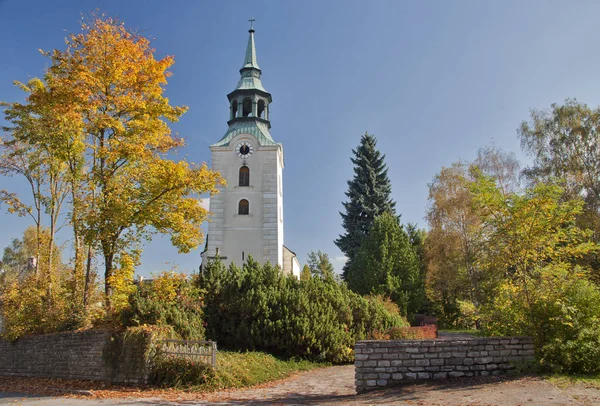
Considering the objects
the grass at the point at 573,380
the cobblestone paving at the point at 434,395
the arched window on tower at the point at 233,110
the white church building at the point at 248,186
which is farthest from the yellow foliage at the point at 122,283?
the arched window on tower at the point at 233,110

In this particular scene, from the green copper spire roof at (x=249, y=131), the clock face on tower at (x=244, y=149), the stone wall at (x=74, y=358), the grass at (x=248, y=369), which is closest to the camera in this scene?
the grass at (x=248, y=369)

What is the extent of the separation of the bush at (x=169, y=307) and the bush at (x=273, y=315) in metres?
1.13

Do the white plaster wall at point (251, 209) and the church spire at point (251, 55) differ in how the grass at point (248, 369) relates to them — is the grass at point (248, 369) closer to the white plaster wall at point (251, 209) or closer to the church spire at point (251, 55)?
the white plaster wall at point (251, 209)

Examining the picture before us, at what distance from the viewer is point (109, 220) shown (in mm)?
14664

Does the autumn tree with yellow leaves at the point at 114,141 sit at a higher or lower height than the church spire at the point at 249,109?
lower

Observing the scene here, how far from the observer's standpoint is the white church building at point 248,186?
92.2 ft

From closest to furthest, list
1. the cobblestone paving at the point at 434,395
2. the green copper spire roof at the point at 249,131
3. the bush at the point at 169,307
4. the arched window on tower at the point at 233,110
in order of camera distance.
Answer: the cobblestone paving at the point at 434,395
the bush at the point at 169,307
the green copper spire roof at the point at 249,131
the arched window on tower at the point at 233,110

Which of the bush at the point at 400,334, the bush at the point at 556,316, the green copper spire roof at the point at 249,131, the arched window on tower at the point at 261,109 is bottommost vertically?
the bush at the point at 400,334

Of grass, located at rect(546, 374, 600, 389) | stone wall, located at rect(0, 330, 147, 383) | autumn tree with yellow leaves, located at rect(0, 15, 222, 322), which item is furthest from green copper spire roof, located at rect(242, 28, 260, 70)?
grass, located at rect(546, 374, 600, 389)

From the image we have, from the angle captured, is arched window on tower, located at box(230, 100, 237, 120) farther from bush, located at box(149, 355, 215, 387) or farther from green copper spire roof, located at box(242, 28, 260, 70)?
bush, located at box(149, 355, 215, 387)

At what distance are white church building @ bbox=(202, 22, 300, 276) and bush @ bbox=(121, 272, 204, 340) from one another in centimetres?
1126

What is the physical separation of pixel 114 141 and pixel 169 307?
18.3ft

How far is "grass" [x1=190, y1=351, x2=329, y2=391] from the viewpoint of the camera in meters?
12.0

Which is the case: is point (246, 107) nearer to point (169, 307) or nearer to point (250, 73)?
point (250, 73)
